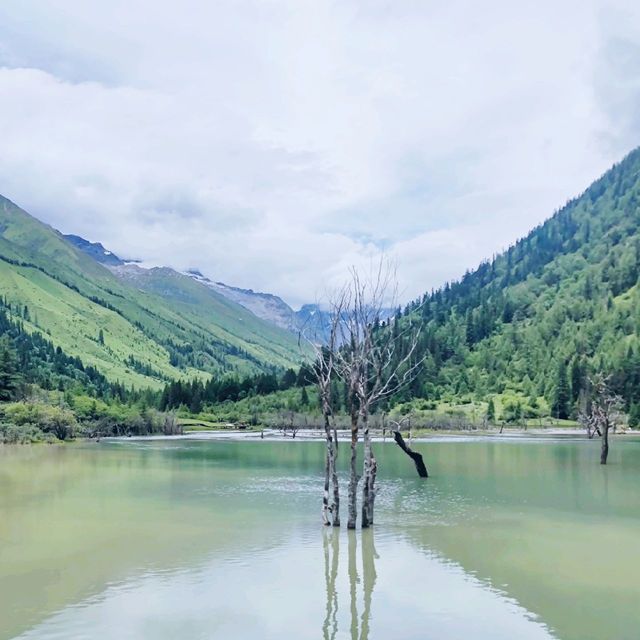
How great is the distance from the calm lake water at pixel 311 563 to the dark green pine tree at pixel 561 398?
458 feet

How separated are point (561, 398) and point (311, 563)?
169 m

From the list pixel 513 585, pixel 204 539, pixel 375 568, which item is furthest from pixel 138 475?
pixel 513 585

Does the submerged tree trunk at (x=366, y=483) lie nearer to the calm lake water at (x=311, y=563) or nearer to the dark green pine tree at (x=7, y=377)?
the calm lake water at (x=311, y=563)

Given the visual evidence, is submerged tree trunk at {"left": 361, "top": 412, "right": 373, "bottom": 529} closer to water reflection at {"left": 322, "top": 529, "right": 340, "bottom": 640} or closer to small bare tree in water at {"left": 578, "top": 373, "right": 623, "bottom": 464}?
water reflection at {"left": 322, "top": 529, "right": 340, "bottom": 640}

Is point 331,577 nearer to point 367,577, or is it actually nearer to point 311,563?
point 367,577

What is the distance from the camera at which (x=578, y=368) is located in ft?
601

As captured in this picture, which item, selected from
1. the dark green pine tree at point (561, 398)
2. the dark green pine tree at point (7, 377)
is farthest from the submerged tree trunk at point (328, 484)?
the dark green pine tree at point (561, 398)

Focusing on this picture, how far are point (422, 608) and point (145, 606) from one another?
7239 millimetres

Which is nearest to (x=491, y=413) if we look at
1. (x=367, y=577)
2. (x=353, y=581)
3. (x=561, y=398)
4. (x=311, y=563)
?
(x=561, y=398)

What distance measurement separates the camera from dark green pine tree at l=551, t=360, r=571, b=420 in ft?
588

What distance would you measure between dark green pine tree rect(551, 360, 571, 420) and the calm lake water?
140m

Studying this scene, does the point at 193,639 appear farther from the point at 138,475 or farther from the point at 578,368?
the point at 578,368

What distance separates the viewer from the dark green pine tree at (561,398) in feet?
588

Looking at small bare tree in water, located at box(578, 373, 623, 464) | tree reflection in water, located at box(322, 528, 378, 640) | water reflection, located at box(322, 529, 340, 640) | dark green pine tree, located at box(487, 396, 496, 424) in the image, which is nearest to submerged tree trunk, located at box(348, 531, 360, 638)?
tree reflection in water, located at box(322, 528, 378, 640)
